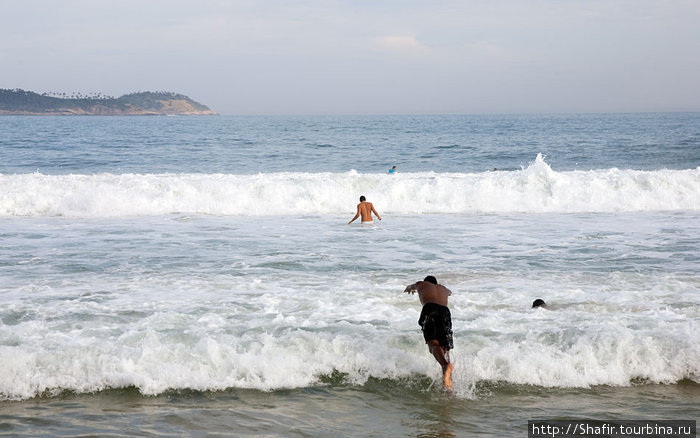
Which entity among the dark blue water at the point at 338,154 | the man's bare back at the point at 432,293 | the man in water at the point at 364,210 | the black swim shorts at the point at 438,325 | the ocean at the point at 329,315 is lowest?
the ocean at the point at 329,315

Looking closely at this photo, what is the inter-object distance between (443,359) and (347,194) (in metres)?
15.7

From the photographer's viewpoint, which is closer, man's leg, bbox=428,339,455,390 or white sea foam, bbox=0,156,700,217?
man's leg, bbox=428,339,455,390

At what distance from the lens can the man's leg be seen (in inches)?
248

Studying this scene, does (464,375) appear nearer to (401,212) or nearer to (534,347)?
(534,347)

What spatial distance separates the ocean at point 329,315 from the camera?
588 cm

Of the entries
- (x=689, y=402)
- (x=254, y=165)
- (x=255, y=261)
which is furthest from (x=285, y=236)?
(x=254, y=165)

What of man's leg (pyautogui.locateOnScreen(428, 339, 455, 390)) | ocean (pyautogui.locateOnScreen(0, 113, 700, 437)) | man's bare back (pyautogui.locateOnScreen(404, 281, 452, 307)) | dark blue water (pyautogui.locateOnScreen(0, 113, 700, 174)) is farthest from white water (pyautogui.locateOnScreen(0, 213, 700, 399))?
dark blue water (pyautogui.locateOnScreen(0, 113, 700, 174))

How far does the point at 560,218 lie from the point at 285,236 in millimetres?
8223

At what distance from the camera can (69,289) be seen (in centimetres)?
971

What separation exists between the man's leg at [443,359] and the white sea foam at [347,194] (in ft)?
44.3

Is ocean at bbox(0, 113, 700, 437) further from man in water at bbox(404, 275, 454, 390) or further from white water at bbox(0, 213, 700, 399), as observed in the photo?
Answer: man in water at bbox(404, 275, 454, 390)

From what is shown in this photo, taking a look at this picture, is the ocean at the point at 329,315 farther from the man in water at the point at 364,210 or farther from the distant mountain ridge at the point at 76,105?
the distant mountain ridge at the point at 76,105

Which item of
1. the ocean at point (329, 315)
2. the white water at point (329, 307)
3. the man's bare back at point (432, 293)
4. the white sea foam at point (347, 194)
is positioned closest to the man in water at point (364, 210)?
the ocean at point (329, 315)

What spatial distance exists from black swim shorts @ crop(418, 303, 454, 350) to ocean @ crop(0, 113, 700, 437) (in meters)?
0.45
